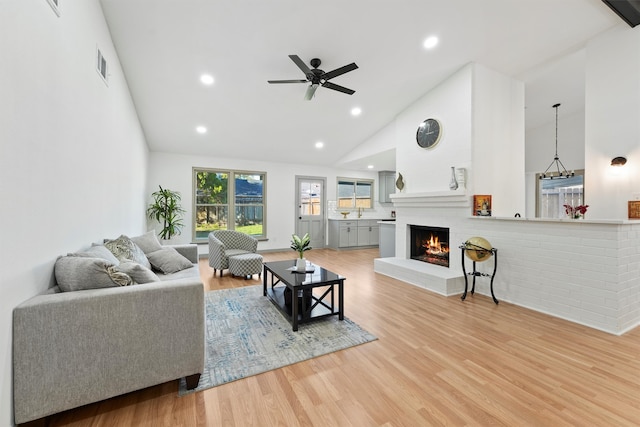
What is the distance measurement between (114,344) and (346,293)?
2.74 m

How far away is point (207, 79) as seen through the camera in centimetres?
387

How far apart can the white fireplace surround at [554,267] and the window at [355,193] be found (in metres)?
4.18

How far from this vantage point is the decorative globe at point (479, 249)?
3316 mm

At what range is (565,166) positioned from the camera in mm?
5703

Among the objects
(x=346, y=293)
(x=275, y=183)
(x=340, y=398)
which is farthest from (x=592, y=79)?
(x=275, y=183)

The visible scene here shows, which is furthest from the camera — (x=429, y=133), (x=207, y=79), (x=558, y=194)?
(x=558, y=194)

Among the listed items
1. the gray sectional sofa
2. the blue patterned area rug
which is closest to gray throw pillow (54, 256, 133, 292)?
the gray sectional sofa

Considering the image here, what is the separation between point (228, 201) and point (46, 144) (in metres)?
5.37

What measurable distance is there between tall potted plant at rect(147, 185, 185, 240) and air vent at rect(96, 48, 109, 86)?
343 centimetres

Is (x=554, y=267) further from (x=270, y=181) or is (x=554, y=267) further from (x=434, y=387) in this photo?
(x=270, y=181)

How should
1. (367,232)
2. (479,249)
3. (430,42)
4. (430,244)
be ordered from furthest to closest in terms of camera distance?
(367,232), (430,244), (430,42), (479,249)

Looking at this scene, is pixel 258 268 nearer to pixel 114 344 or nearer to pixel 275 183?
pixel 114 344

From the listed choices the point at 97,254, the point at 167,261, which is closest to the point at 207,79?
the point at 167,261

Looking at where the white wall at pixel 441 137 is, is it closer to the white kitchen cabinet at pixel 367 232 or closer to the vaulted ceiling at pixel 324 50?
the vaulted ceiling at pixel 324 50
